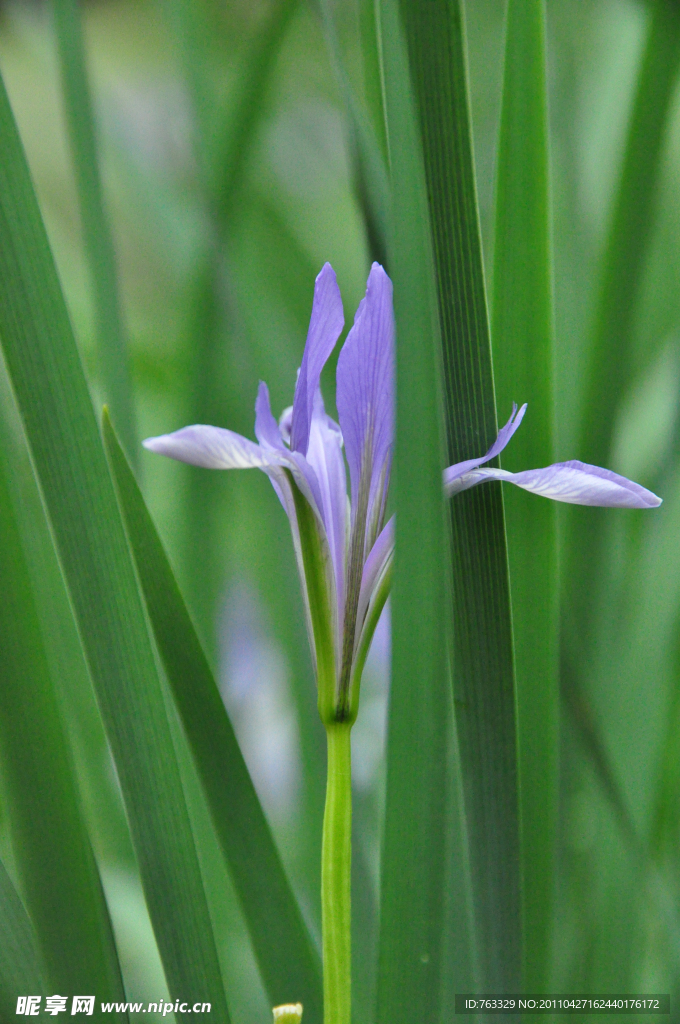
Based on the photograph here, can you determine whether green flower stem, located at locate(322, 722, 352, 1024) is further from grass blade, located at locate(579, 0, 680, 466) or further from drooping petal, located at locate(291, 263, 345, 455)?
grass blade, located at locate(579, 0, 680, 466)

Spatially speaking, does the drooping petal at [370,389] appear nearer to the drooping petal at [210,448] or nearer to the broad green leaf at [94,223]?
the drooping petal at [210,448]

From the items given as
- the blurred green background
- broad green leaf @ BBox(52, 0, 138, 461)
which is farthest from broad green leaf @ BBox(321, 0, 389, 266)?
broad green leaf @ BBox(52, 0, 138, 461)

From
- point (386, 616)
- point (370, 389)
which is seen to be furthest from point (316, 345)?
point (386, 616)

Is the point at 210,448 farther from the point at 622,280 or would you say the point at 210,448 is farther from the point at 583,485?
the point at 622,280

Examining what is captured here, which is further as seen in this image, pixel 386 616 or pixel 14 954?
pixel 386 616

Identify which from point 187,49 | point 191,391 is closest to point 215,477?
point 191,391

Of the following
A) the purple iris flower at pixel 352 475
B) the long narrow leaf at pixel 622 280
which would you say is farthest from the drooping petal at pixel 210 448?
the long narrow leaf at pixel 622 280
